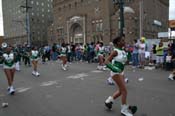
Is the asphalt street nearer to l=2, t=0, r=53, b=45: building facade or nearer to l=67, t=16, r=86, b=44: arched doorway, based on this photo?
l=67, t=16, r=86, b=44: arched doorway

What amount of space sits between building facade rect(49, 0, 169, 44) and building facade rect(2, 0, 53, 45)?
25.3 meters

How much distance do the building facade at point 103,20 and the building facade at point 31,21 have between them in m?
25.3

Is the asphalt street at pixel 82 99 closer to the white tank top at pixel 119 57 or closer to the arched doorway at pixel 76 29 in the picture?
the white tank top at pixel 119 57

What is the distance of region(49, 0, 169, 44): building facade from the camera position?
51656 millimetres

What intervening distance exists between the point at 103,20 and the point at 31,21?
160 feet

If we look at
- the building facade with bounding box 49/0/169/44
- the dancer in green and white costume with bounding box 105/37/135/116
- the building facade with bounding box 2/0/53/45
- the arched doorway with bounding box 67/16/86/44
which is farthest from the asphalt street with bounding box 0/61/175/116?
the building facade with bounding box 2/0/53/45

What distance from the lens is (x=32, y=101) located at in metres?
6.98

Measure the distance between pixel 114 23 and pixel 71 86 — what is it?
46179mm

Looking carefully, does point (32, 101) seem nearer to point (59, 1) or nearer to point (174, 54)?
point (174, 54)

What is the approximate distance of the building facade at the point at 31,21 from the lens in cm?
9589

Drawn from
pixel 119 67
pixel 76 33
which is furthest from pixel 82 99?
pixel 76 33

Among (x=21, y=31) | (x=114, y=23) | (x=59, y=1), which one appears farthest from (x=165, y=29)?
(x=21, y=31)

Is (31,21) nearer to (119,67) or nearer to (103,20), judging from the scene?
(103,20)

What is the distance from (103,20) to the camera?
183 ft
